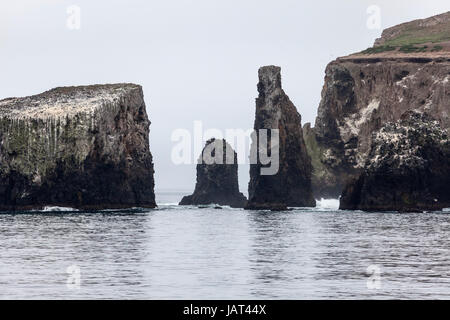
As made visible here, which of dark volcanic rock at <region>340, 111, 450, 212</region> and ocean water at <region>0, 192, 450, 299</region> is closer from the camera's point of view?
ocean water at <region>0, 192, 450, 299</region>

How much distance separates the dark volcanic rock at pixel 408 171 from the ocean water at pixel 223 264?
240 feet

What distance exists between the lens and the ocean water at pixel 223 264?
54.0 metres

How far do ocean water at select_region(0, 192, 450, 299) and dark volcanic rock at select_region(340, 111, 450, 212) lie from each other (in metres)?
73.2

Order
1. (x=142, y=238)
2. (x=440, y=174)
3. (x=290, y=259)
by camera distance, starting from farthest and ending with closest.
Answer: (x=440, y=174) → (x=142, y=238) → (x=290, y=259)

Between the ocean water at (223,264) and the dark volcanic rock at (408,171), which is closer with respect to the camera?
the ocean water at (223,264)

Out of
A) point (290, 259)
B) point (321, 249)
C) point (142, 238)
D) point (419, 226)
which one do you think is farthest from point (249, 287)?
point (419, 226)

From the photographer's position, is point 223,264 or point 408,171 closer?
point 223,264

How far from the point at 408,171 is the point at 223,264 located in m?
124

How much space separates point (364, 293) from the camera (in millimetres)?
53062

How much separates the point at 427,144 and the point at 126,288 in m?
145

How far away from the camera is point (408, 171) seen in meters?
188

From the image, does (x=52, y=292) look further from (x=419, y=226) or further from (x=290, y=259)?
(x=419, y=226)

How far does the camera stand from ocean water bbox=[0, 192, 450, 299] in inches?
2126

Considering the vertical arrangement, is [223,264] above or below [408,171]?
below
